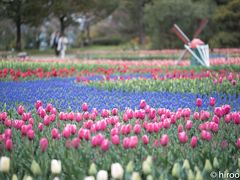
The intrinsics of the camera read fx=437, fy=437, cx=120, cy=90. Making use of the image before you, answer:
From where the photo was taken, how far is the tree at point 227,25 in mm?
34531

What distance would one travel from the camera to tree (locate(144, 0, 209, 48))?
33875 mm

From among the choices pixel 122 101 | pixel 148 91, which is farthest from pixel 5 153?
pixel 148 91

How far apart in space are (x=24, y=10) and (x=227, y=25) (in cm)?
1678

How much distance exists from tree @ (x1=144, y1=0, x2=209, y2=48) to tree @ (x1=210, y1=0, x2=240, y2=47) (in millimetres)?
1200

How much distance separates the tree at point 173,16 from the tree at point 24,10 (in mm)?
9384

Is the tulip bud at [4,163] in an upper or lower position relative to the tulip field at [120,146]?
upper

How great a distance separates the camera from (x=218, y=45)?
34.8m

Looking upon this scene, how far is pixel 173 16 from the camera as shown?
34219 mm

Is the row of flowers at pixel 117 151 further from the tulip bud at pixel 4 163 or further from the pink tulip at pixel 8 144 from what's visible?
the tulip bud at pixel 4 163

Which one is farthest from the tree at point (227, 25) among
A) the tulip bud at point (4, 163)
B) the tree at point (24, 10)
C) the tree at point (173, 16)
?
the tulip bud at point (4, 163)

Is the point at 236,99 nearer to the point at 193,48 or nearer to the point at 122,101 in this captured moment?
the point at 122,101

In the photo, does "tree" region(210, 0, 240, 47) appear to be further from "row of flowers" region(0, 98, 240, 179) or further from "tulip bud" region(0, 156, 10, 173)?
"tulip bud" region(0, 156, 10, 173)

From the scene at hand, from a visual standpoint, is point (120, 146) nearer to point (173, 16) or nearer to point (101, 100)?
point (101, 100)

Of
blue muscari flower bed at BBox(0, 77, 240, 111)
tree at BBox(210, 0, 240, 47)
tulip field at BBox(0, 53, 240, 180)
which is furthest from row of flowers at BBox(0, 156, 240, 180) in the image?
tree at BBox(210, 0, 240, 47)
